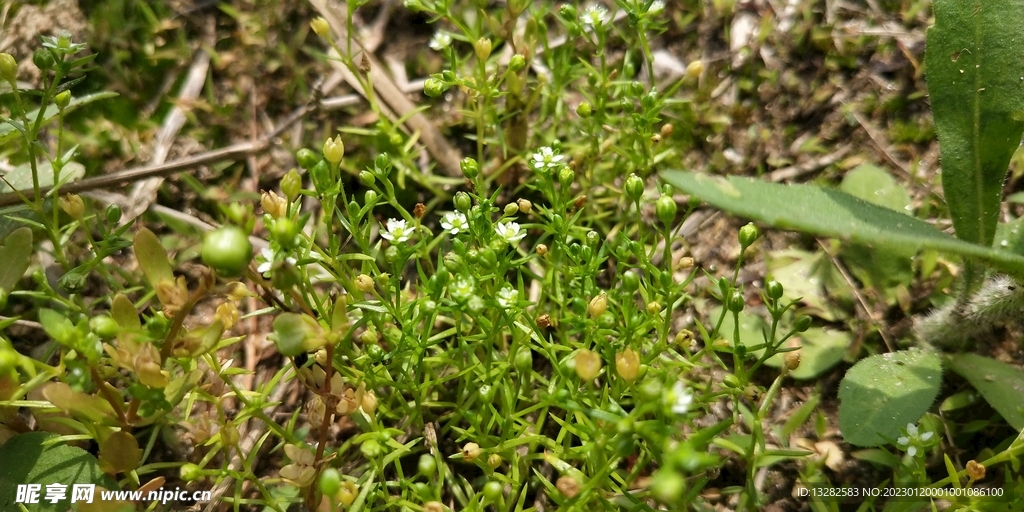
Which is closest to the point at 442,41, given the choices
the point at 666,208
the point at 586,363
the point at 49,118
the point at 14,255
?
the point at 666,208

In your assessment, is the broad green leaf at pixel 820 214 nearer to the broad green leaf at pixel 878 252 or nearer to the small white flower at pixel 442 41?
the broad green leaf at pixel 878 252

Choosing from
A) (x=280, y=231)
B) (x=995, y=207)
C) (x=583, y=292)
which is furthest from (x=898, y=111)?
(x=280, y=231)

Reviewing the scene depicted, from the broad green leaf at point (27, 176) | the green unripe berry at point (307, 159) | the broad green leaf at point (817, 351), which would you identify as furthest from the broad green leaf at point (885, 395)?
the broad green leaf at point (27, 176)

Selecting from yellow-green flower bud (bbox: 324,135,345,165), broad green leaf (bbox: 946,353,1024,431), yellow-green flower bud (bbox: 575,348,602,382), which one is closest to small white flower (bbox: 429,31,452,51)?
yellow-green flower bud (bbox: 324,135,345,165)

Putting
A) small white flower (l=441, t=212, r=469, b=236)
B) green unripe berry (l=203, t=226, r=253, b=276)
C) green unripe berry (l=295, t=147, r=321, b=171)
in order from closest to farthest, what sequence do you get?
green unripe berry (l=203, t=226, r=253, b=276), green unripe berry (l=295, t=147, r=321, b=171), small white flower (l=441, t=212, r=469, b=236)

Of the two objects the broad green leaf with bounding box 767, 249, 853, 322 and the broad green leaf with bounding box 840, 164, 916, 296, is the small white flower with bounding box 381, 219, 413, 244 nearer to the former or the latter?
the broad green leaf with bounding box 767, 249, 853, 322

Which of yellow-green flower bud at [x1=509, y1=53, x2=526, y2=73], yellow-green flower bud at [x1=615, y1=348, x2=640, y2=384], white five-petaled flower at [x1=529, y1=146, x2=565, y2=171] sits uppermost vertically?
yellow-green flower bud at [x1=509, y1=53, x2=526, y2=73]

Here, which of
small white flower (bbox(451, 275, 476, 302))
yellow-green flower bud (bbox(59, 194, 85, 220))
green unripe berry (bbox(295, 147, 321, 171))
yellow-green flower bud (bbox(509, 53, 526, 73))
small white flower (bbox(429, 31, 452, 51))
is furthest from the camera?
small white flower (bbox(429, 31, 452, 51))
